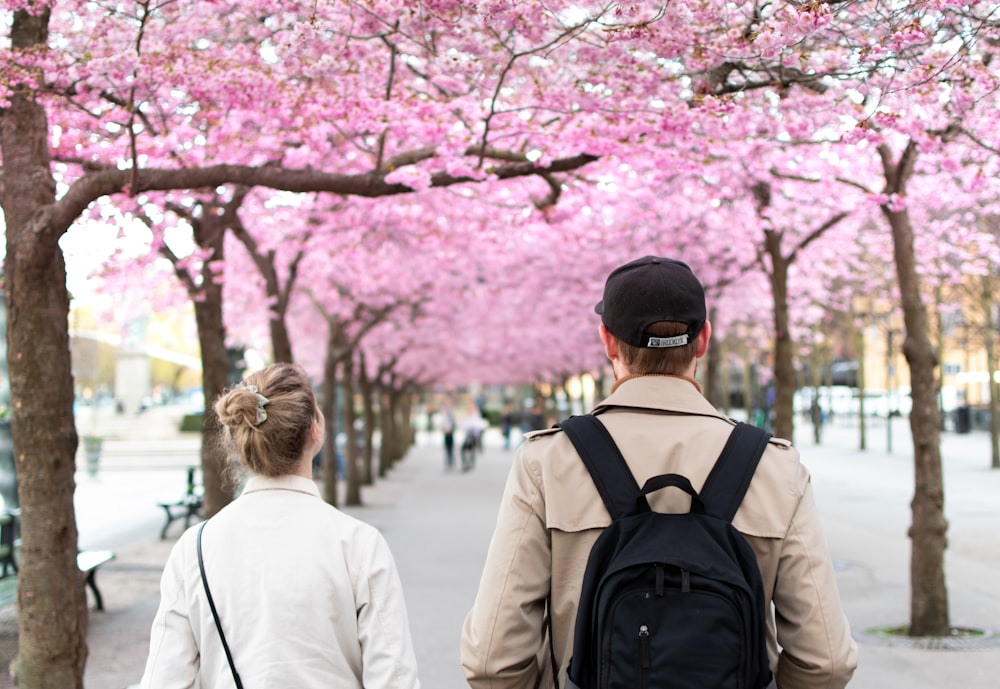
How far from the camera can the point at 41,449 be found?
263 inches

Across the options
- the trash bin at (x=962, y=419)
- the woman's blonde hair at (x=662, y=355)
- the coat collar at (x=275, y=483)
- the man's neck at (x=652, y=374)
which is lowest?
the trash bin at (x=962, y=419)

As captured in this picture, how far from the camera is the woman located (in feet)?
9.59

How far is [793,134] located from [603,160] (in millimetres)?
1614

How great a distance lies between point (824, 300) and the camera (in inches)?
1128

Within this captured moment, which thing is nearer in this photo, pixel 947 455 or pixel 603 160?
pixel 603 160

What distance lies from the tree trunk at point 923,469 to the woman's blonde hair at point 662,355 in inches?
271

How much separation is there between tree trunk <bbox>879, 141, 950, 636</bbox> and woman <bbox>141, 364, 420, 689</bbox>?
22.5 ft

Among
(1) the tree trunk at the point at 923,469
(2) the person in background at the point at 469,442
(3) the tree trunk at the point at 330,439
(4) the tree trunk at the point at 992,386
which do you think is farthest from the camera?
(2) the person in background at the point at 469,442

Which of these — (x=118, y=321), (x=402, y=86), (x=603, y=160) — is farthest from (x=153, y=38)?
(x=118, y=321)

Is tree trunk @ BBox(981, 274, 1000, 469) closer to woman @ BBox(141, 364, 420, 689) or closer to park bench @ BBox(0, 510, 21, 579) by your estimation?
park bench @ BBox(0, 510, 21, 579)

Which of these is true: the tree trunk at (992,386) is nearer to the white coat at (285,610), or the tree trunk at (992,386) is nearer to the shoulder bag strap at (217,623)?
the white coat at (285,610)

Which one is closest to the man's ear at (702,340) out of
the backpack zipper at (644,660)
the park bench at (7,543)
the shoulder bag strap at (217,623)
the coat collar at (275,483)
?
the backpack zipper at (644,660)

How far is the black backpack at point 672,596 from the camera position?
7.42ft

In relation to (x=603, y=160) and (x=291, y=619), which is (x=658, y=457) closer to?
(x=291, y=619)
